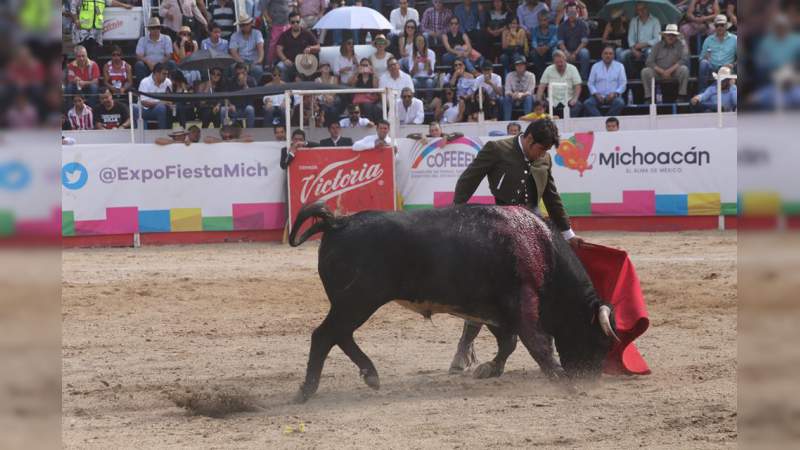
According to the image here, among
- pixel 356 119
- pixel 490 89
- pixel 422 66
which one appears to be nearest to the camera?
pixel 356 119

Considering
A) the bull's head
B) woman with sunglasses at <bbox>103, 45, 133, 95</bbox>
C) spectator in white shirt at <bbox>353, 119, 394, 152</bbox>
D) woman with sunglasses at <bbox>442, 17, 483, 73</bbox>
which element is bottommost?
the bull's head

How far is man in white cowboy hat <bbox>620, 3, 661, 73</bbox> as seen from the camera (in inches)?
715

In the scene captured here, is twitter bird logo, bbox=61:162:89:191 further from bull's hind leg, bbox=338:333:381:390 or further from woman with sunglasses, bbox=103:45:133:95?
bull's hind leg, bbox=338:333:381:390

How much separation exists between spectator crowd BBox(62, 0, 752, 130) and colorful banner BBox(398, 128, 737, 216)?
1202 mm

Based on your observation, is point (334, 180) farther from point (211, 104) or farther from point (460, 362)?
point (460, 362)

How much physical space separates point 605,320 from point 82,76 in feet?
47.7

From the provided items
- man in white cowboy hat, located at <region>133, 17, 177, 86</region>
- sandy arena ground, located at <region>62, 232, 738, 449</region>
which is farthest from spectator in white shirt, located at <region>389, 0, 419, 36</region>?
sandy arena ground, located at <region>62, 232, 738, 449</region>

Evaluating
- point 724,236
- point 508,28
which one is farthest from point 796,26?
point 508,28

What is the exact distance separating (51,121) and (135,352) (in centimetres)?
770


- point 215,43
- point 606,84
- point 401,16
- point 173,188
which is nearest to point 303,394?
point 173,188

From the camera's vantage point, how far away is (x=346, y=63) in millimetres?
18453

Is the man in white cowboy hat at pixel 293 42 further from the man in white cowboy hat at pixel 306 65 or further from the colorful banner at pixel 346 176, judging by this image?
the colorful banner at pixel 346 176

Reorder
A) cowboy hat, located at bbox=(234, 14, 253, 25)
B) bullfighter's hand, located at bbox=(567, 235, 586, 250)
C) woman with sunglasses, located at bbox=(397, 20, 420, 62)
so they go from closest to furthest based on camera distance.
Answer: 1. bullfighter's hand, located at bbox=(567, 235, 586, 250)
2. woman with sunglasses, located at bbox=(397, 20, 420, 62)
3. cowboy hat, located at bbox=(234, 14, 253, 25)

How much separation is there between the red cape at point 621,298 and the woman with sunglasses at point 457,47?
454 inches
